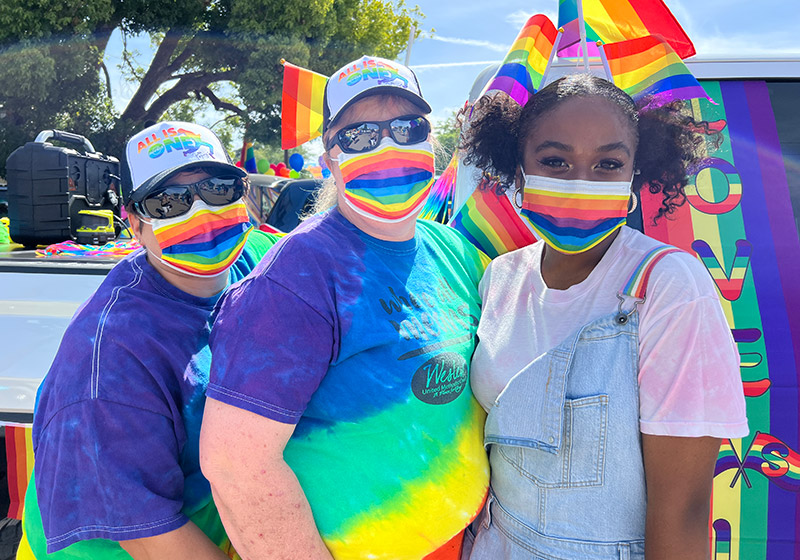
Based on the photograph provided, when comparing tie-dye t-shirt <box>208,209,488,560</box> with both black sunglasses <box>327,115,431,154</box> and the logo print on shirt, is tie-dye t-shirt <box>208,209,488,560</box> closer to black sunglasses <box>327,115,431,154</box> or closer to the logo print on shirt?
the logo print on shirt

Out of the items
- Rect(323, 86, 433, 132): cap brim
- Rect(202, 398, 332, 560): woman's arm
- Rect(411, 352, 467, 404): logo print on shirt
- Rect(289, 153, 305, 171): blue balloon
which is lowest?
Rect(289, 153, 305, 171): blue balloon

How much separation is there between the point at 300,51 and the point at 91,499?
55.8ft

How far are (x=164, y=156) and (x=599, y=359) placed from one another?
4.53ft

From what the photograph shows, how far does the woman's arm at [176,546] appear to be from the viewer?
1457 mm

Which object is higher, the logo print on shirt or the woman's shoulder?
the woman's shoulder

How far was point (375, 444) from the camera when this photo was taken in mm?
1412

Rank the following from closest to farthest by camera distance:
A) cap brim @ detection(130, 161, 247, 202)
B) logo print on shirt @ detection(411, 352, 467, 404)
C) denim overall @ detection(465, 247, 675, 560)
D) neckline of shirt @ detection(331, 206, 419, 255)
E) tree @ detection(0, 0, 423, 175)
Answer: denim overall @ detection(465, 247, 675, 560)
logo print on shirt @ detection(411, 352, 467, 404)
neckline of shirt @ detection(331, 206, 419, 255)
cap brim @ detection(130, 161, 247, 202)
tree @ detection(0, 0, 423, 175)

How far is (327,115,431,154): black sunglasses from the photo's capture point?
5.46 ft

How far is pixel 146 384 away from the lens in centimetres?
149

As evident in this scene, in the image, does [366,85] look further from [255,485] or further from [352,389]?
[255,485]

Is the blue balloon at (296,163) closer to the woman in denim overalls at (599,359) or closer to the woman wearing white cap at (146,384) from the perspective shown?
the woman wearing white cap at (146,384)

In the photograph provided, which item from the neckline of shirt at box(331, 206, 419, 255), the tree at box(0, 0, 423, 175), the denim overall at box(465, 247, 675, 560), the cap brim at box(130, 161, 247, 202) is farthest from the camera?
the tree at box(0, 0, 423, 175)

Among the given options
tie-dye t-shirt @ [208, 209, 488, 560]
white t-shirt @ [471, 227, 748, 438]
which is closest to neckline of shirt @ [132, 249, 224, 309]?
tie-dye t-shirt @ [208, 209, 488, 560]

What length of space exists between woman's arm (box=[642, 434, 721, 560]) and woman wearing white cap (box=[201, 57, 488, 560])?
44 centimetres
